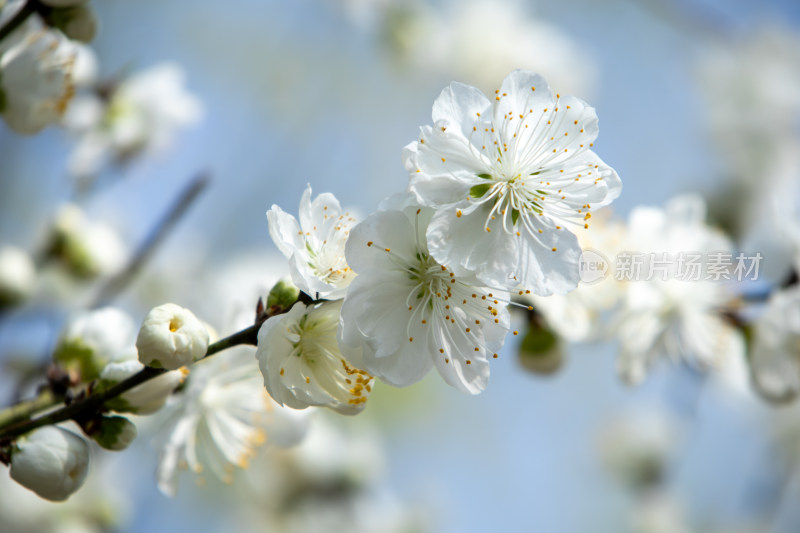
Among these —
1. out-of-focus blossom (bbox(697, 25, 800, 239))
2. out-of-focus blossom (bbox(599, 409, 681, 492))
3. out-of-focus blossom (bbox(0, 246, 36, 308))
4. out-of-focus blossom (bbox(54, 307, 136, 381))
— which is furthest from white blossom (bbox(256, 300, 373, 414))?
out-of-focus blossom (bbox(697, 25, 800, 239))

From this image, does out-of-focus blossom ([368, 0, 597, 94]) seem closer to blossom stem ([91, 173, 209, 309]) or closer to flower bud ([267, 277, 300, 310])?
blossom stem ([91, 173, 209, 309])

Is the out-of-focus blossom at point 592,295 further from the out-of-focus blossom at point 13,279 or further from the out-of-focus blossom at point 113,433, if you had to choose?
the out-of-focus blossom at point 13,279

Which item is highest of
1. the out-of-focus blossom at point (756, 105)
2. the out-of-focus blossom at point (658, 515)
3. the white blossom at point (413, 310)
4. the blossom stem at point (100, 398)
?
the out-of-focus blossom at point (756, 105)

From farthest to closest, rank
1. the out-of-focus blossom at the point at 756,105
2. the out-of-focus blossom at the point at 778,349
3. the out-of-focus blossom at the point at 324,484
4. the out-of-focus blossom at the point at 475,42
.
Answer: the out-of-focus blossom at the point at 756,105 → the out-of-focus blossom at the point at 475,42 → the out-of-focus blossom at the point at 324,484 → the out-of-focus blossom at the point at 778,349

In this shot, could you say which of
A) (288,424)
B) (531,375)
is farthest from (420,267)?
(531,375)

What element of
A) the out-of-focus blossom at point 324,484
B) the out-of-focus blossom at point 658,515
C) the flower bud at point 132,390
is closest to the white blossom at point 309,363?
the flower bud at point 132,390
